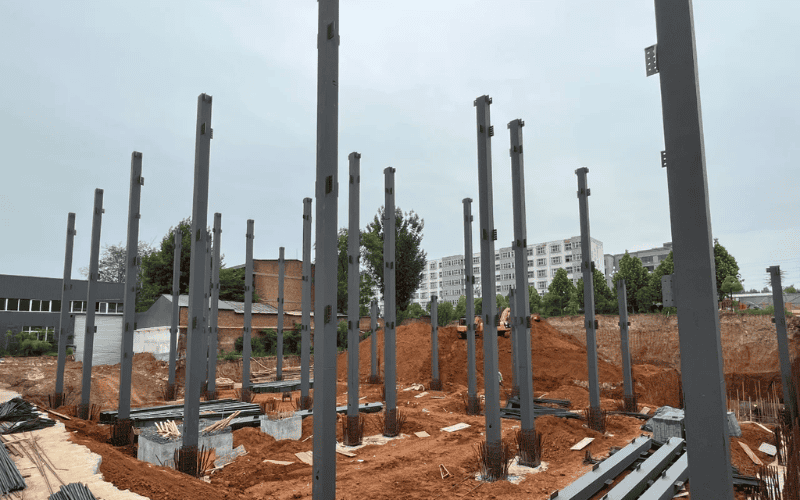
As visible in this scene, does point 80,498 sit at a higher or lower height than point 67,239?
lower

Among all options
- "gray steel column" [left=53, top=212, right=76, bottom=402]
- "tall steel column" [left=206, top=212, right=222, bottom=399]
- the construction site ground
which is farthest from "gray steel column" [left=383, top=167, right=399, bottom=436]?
"gray steel column" [left=53, top=212, right=76, bottom=402]

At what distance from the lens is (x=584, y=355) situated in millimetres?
24859

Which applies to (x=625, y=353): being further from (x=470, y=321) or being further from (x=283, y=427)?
(x=283, y=427)

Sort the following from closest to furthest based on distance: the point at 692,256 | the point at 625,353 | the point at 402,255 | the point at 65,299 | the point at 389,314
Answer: the point at 692,256
the point at 389,314
the point at 625,353
the point at 65,299
the point at 402,255

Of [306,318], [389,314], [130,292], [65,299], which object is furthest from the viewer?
[65,299]

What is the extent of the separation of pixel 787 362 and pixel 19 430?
1902cm

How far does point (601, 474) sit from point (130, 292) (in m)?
10.3

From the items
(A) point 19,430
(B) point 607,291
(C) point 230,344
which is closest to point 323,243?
(A) point 19,430

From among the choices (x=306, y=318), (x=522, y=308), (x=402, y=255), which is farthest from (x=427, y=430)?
(x=402, y=255)

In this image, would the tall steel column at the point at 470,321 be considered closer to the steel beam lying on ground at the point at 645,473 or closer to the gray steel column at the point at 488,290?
the gray steel column at the point at 488,290

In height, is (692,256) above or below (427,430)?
above

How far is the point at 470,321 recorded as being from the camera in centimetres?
1393

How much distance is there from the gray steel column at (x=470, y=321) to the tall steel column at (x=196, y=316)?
25.2 feet

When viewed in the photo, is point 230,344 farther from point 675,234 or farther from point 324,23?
point 675,234
